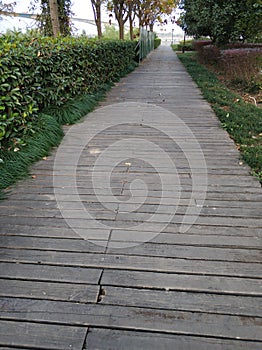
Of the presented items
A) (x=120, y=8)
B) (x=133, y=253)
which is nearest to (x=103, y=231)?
(x=133, y=253)

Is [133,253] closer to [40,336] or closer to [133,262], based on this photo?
[133,262]

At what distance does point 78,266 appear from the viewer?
6.48 ft

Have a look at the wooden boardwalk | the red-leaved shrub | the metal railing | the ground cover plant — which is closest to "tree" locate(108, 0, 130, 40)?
the metal railing

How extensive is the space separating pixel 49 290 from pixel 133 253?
0.59 meters

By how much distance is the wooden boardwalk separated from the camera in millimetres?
1551

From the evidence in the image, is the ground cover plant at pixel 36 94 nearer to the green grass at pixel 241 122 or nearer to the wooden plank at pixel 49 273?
the wooden plank at pixel 49 273

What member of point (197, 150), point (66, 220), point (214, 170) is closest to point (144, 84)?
point (197, 150)

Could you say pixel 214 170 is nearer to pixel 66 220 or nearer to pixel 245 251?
pixel 245 251

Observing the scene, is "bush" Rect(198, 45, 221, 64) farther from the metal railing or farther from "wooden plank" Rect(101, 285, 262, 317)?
"wooden plank" Rect(101, 285, 262, 317)

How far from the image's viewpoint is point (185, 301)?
171cm

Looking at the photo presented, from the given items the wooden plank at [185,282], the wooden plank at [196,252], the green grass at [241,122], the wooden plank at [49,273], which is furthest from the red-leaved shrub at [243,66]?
the wooden plank at [49,273]

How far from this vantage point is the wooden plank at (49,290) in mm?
1735

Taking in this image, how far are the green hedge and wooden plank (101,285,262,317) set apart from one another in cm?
209

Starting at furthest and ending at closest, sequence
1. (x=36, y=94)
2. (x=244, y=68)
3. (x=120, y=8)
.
Result: (x=120, y=8) → (x=244, y=68) → (x=36, y=94)
